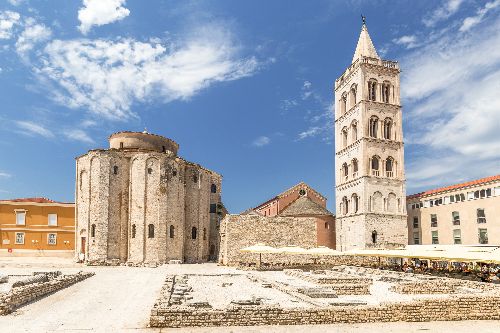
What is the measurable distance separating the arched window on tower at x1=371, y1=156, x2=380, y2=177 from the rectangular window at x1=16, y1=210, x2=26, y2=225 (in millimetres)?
42484

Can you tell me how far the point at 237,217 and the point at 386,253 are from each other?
667 inches

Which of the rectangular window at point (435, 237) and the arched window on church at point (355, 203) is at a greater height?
the arched window on church at point (355, 203)

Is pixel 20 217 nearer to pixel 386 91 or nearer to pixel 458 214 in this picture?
pixel 386 91

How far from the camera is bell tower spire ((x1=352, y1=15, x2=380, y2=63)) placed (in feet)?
176

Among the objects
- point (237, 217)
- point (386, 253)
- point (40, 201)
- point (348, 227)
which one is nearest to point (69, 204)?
point (40, 201)

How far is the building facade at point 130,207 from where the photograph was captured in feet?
154

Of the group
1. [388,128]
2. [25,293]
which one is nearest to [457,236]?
[388,128]

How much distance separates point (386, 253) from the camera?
109 ft

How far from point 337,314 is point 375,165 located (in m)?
38.4

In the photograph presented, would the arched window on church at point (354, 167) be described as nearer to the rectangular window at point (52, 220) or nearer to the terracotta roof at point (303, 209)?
the terracotta roof at point (303, 209)

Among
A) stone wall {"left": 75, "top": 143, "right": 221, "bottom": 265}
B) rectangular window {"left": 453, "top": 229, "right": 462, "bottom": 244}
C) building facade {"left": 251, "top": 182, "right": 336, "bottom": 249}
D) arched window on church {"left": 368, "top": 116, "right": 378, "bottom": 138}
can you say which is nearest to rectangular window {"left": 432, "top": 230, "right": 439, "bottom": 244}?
rectangular window {"left": 453, "top": 229, "right": 462, "bottom": 244}

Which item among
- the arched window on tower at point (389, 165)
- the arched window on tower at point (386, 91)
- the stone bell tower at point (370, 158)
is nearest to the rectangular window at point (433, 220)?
the stone bell tower at point (370, 158)

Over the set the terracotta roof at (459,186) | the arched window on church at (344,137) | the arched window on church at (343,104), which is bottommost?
the terracotta roof at (459,186)

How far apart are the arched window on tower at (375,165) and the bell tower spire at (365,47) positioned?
12.7 meters
